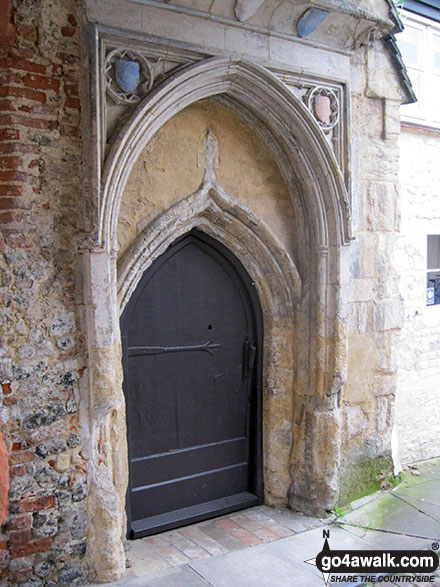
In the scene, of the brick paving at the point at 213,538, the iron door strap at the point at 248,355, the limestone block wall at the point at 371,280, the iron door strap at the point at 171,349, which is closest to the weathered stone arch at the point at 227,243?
the iron door strap at the point at 248,355

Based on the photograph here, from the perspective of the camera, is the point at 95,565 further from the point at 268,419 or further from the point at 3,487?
the point at 268,419

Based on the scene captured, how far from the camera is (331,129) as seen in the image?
4.25m

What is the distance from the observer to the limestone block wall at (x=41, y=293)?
312 cm

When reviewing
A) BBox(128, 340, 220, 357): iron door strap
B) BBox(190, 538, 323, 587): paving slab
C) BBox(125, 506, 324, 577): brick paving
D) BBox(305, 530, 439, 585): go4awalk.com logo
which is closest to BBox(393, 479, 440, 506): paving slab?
BBox(305, 530, 439, 585): go4awalk.com logo

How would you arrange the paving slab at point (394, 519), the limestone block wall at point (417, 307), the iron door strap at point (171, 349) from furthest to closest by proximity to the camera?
the limestone block wall at point (417, 307), the paving slab at point (394, 519), the iron door strap at point (171, 349)

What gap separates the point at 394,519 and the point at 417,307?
86.6 inches

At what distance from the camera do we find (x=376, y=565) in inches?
152

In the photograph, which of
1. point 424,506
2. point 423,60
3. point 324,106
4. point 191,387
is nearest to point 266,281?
point 191,387

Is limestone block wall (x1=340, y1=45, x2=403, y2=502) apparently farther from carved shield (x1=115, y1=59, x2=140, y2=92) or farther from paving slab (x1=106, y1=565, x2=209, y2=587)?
carved shield (x1=115, y1=59, x2=140, y2=92)

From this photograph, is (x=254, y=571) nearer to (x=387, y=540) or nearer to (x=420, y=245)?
(x=387, y=540)

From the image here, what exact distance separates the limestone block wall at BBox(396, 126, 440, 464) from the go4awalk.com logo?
1.91 m

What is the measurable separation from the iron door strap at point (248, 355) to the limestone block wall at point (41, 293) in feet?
5.04

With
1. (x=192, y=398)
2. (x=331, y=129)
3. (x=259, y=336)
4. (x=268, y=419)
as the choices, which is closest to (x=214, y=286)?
(x=259, y=336)

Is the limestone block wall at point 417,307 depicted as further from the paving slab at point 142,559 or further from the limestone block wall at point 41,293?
Result: the limestone block wall at point 41,293
